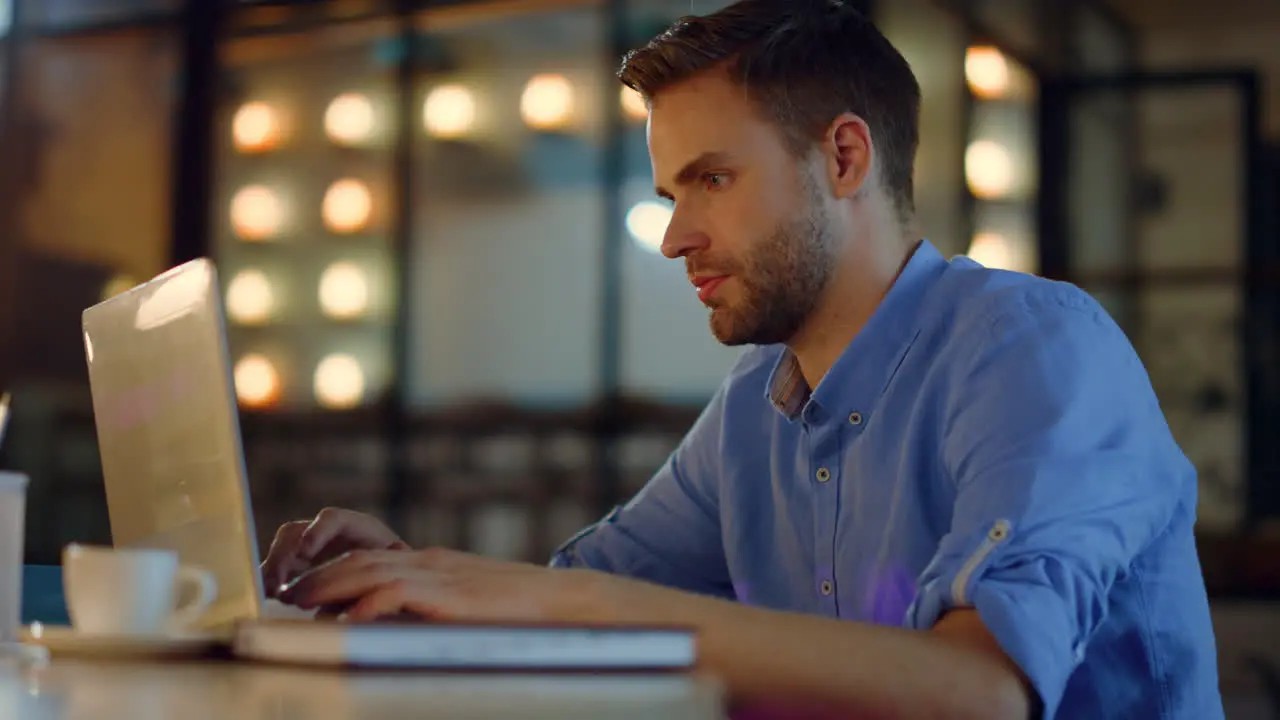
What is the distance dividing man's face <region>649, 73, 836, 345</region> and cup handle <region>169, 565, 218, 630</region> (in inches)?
26.6

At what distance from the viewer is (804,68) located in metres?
1.41

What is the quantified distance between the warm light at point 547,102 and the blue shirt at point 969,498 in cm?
359

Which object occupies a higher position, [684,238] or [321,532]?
[684,238]

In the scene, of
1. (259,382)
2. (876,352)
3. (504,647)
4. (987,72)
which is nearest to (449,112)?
(259,382)

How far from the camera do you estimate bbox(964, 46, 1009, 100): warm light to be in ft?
15.0

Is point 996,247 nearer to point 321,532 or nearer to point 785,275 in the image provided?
point 785,275

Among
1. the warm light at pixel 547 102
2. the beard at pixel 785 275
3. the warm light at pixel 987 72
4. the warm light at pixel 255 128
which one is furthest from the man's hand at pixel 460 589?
the warm light at pixel 255 128

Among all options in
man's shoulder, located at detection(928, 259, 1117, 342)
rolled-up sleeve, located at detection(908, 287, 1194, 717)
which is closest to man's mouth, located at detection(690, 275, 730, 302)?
man's shoulder, located at detection(928, 259, 1117, 342)

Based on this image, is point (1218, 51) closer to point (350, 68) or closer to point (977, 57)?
point (977, 57)

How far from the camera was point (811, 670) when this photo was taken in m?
0.83

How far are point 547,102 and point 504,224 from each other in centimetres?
45

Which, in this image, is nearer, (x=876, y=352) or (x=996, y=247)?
(x=876, y=352)

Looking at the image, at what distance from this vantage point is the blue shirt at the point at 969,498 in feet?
3.14

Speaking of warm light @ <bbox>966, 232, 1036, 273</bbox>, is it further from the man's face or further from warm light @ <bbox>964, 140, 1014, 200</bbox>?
the man's face
